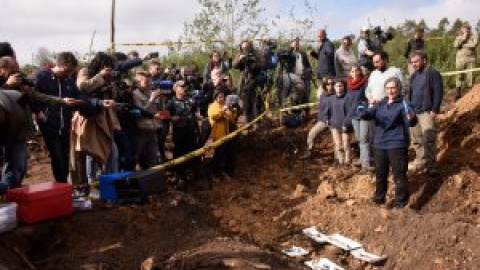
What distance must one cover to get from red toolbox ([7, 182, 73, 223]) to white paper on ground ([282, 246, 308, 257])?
251cm

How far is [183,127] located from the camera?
9055 mm

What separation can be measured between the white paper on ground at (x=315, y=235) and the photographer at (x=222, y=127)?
2.51 m

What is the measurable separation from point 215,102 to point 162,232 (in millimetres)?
3130

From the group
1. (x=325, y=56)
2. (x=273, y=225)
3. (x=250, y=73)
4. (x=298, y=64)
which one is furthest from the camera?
(x=298, y=64)

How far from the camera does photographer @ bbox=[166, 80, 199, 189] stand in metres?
8.95

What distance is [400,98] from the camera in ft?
24.6

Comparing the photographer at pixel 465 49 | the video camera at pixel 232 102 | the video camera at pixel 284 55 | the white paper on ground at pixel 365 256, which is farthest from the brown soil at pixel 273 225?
the photographer at pixel 465 49

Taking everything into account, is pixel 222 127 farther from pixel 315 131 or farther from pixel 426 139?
pixel 426 139

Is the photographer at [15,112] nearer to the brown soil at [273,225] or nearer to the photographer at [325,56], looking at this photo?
the brown soil at [273,225]

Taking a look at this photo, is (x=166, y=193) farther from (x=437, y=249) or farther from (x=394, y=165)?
(x=437, y=249)

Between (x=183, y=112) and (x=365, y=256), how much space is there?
3.65 meters

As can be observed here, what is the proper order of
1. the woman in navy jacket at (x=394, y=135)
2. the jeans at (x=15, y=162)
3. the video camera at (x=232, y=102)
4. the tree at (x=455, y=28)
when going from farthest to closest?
1. the tree at (x=455, y=28)
2. the video camera at (x=232, y=102)
3. the woman in navy jacket at (x=394, y=135)
4. the jeans at (x=15, y=162)

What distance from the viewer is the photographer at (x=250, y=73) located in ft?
35.9

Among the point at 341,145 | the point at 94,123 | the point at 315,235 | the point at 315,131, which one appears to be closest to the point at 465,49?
the point at 315,131
